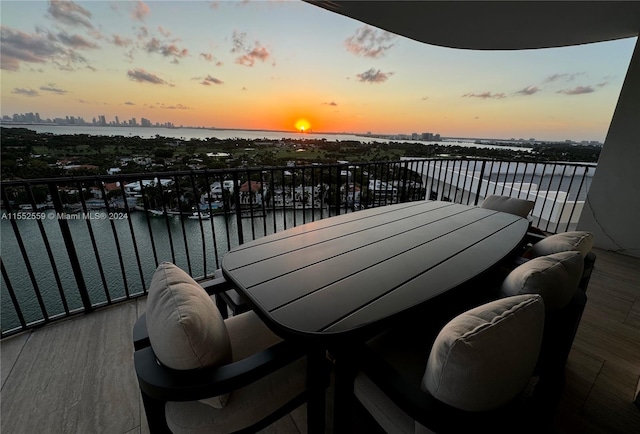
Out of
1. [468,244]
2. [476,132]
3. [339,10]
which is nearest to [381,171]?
[339,10]

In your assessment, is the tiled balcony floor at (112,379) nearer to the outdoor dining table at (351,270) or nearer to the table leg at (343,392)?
the table leg at (343,392)

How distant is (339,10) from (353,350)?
370 centimetres

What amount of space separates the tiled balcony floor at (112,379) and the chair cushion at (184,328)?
32.4 inches

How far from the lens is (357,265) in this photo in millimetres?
1369

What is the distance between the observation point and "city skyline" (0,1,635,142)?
10.6 feet

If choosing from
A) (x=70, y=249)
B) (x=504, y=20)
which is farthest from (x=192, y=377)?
(x=504, y=20)

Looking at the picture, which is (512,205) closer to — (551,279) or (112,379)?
(551,279)

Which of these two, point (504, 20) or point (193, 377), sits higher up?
point (504, 20)

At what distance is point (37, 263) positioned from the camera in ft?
7.96

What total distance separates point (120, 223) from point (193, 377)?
2.50m

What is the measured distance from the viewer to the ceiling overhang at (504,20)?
109 inches

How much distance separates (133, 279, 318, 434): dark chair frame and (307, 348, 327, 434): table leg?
0.07 metres

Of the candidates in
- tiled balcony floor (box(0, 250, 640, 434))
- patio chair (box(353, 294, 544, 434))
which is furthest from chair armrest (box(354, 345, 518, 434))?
tiled balcony floor (box(0, 250, 640, 434))

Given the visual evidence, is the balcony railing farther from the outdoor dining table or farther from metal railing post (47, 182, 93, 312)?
the outdoor dining table
